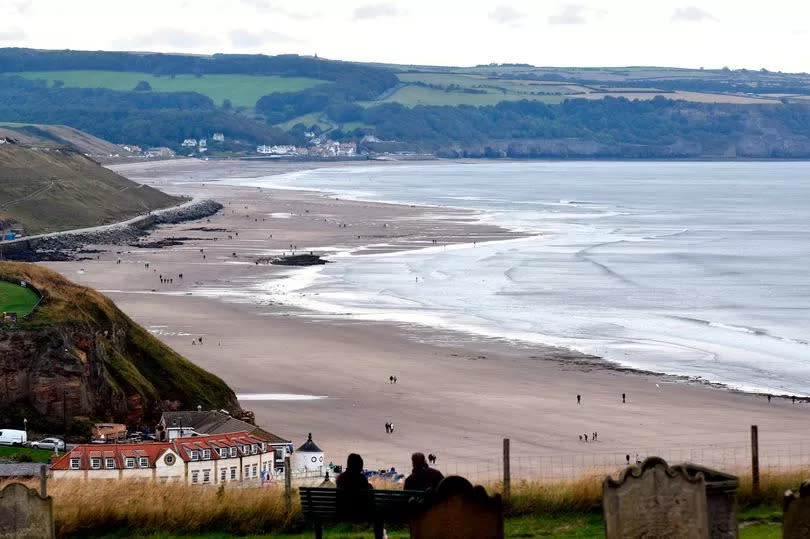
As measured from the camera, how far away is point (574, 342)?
161 ft

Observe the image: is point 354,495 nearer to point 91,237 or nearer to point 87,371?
point 87,371

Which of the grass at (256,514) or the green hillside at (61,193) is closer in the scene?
the grass at (256,514)

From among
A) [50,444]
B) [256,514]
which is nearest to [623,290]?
[50,444]

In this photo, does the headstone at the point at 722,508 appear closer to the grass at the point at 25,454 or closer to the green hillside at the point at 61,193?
the grass at the point at 25,454

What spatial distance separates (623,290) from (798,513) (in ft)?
182

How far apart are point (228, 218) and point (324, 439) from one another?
82.0 m

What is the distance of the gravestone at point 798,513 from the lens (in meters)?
8.82

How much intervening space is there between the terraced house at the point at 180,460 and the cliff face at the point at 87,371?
5.08 m

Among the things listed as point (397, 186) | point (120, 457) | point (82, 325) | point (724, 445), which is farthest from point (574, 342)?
point (397, 186)

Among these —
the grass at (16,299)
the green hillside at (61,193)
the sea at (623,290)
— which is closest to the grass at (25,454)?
the grass at (16,299)

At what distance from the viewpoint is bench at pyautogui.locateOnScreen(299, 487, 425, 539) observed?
11312mm

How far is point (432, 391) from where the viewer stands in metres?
39.8

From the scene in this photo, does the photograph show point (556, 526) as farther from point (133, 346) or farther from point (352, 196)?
point (352, 196)

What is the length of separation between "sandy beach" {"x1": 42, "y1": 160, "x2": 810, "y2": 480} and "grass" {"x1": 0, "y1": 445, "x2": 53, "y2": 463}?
6.48 m
